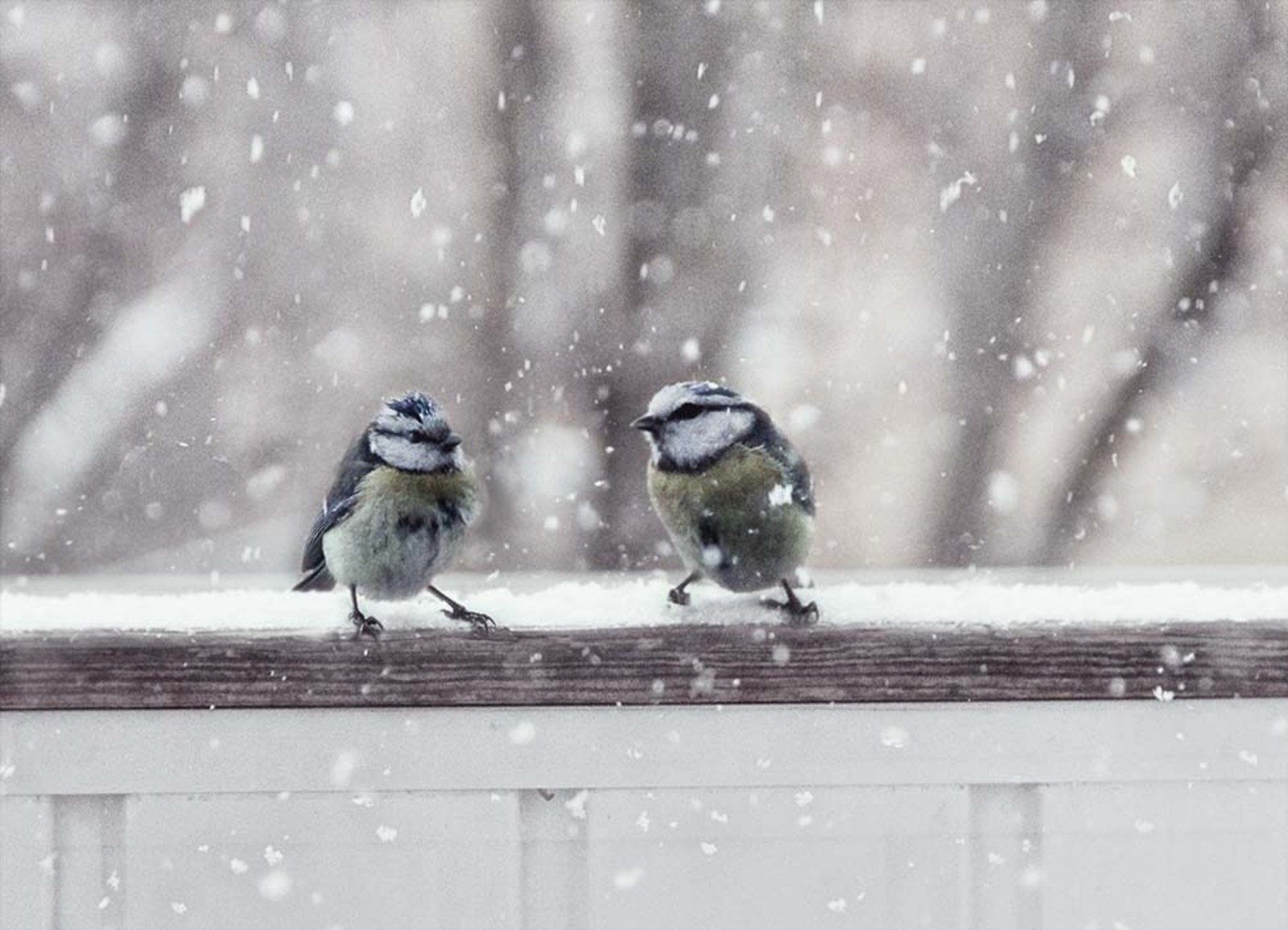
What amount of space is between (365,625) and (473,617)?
3.7 inches

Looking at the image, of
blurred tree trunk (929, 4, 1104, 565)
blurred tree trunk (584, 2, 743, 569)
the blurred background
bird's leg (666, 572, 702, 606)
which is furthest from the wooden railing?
blurred tree trunk (929, 4, 1104, 565)

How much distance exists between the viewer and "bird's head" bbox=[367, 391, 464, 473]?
1.66 m

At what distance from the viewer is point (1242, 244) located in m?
4.74

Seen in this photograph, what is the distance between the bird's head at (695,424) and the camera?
172cm

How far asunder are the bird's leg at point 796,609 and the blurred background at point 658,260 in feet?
9.86

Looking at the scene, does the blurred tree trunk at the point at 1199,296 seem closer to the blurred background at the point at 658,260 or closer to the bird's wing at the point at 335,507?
the blurred background at the point at 658,260

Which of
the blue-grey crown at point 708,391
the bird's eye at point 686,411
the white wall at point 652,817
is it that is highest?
the blue-grey crown at point 708,391

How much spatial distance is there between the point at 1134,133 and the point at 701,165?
1.33 meters

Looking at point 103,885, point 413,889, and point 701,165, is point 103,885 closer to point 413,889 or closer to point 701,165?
point 413,889

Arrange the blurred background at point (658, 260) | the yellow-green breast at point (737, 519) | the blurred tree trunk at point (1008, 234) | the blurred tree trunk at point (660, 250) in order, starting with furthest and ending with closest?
the blurred tree trunk at point (1008, 234), the blurred background at point (658, 260), the blurred tree trunk at point (660, 250), the yellow-green breast at point (737, 519)

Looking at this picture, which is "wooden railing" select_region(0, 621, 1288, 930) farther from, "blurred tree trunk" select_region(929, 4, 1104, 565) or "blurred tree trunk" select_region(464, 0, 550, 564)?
"blurred tree trunk" select_region(929, 4, 1104, 565)

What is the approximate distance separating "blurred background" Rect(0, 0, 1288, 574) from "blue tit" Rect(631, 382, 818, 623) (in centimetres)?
274

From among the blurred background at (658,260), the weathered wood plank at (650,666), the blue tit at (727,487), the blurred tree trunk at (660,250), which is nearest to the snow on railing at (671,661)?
the weathered wood plank at (650,666)

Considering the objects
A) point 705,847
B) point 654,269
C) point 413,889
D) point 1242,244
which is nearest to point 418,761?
point 413,889
